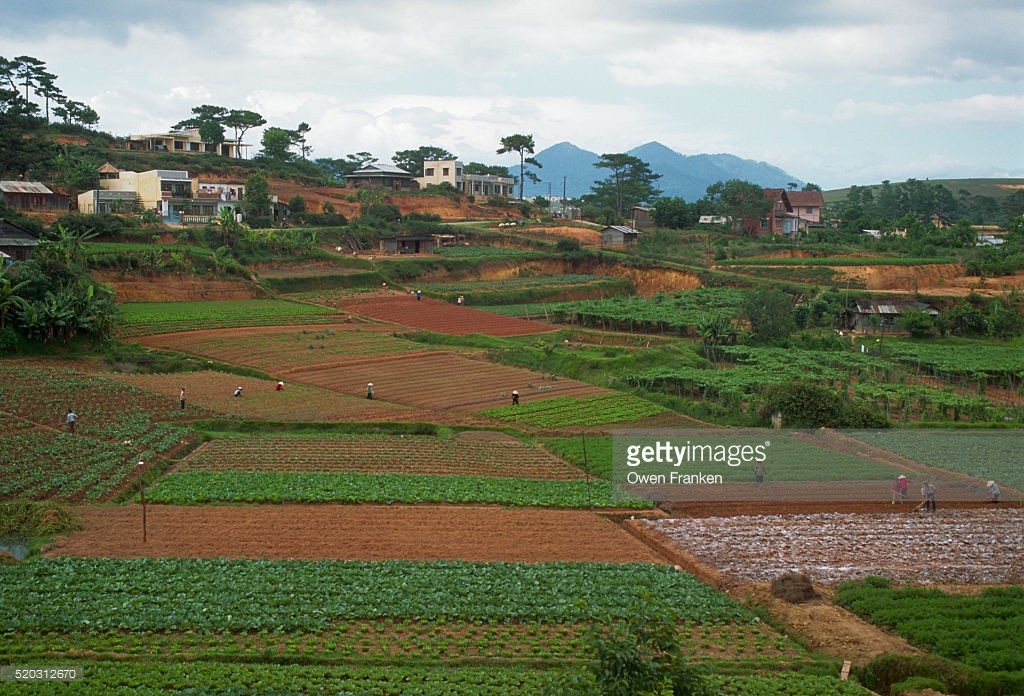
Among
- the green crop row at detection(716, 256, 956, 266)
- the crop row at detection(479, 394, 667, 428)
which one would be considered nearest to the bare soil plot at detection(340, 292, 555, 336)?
the crop row at detection(479, 394, 667, 428)

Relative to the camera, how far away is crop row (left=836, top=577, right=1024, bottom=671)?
18.5 m

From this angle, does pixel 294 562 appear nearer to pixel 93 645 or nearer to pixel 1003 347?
pixel 93 645

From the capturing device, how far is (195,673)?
16.9m

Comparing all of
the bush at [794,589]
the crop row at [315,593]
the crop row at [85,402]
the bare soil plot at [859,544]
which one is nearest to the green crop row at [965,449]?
the bare soil plot at [859,544]

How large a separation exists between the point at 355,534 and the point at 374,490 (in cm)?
368

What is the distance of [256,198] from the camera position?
78625mm

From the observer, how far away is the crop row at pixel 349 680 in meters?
16.3

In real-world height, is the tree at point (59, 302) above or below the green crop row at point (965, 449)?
above

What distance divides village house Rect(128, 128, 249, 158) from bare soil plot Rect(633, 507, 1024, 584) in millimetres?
81204

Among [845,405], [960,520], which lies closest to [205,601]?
[960,520]

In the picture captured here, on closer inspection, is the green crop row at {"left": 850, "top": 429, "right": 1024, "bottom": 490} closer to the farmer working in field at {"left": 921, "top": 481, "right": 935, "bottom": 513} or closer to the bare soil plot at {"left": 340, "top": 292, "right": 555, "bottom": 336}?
the farmer working in field at {"left": 921, "top": 481, "right": 935, "bottom": 513}

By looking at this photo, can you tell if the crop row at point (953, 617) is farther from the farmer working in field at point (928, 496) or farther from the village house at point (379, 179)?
the village house at point (379, 179)

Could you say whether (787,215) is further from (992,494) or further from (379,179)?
(992,494)

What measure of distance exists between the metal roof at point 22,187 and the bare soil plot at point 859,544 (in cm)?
5522
